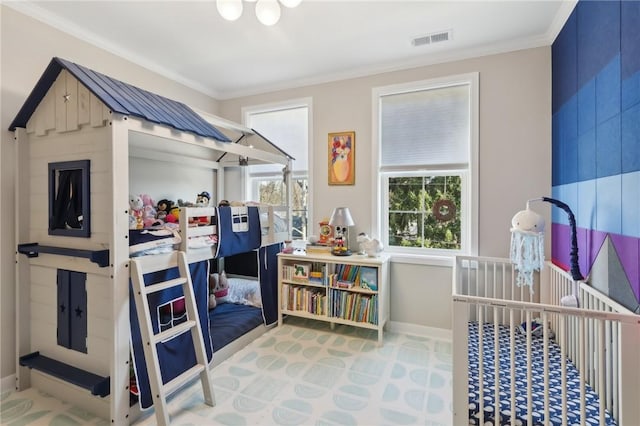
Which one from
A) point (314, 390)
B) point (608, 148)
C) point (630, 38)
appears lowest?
point (314, 390)

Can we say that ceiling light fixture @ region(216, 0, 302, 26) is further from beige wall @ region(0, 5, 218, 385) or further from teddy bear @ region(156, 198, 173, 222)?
teddy bear @ region(156, 198, 173, 222)

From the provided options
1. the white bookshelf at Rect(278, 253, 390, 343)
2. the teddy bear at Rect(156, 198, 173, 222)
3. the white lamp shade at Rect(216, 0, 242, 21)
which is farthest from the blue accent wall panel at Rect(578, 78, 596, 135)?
the teddy bear at Rect(156, 198, 173, 222)

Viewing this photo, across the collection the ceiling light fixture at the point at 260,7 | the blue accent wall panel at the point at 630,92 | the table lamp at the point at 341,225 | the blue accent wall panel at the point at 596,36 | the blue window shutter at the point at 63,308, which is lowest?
the blue window shutter at the point at 63,308

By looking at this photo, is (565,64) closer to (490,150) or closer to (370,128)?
(490,150)

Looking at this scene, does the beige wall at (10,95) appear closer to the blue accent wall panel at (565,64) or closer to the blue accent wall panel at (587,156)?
the blue accent wall panel at (587,156)

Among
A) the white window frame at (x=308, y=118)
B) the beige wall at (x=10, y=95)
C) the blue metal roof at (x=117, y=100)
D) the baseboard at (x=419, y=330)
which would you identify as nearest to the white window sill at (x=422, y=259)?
the baseboard at (x=419, y=330)

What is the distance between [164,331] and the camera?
188 cm

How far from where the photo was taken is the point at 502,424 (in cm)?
133

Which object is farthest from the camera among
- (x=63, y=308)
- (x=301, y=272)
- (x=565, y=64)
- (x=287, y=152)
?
(x=287, y=152)

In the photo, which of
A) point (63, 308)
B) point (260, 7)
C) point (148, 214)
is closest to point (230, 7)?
point (260, 7)

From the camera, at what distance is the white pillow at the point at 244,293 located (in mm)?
3265

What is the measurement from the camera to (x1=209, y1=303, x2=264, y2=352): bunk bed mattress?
2.50m

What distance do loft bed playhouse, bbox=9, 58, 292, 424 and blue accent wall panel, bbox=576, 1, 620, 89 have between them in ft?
7.90

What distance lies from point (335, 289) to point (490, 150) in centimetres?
189
